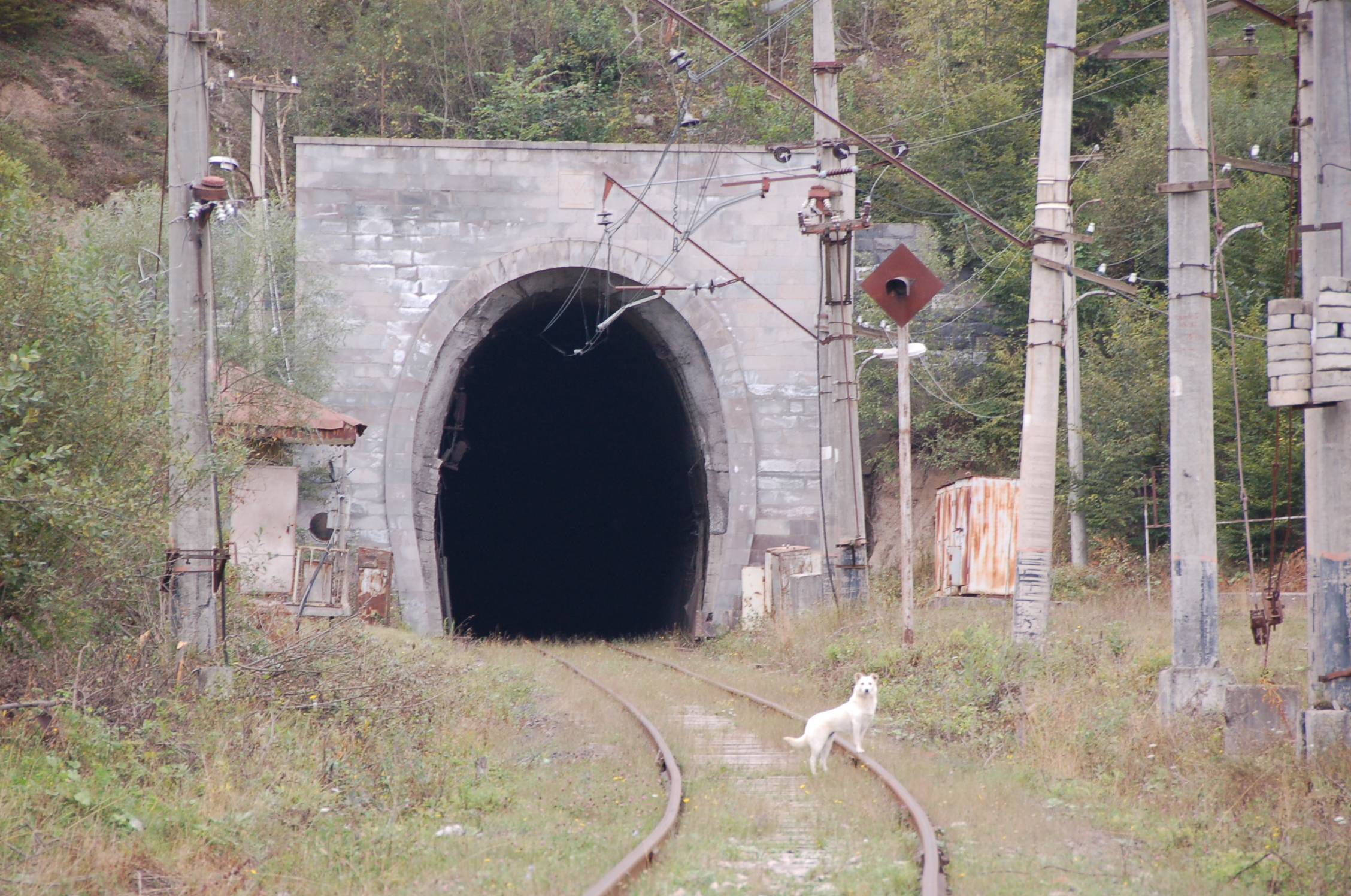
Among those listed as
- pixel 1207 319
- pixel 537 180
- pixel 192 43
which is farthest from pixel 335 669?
pixel 537 180

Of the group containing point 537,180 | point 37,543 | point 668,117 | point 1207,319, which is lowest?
point 37,543

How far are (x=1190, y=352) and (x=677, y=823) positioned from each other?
5718 mm

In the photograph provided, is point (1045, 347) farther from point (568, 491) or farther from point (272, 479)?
point (568, 491)

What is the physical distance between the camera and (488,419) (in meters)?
33.6

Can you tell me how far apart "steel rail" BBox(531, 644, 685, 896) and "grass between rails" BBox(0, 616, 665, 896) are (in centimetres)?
12

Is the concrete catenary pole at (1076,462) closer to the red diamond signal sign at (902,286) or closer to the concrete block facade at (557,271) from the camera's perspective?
the concrete block facade at (557,271)

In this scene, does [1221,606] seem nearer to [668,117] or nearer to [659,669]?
Answer: [659,669]

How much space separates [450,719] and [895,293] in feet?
19.5

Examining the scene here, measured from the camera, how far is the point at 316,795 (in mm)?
7527

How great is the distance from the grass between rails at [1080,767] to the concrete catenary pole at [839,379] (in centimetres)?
151

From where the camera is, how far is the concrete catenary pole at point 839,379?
55.7 ft

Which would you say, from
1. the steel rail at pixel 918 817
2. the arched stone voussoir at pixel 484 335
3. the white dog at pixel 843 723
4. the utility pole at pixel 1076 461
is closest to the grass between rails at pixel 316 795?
the white dog at pixel 843 723

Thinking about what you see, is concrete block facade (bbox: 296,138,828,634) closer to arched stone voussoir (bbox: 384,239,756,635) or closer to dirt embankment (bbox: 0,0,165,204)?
arched stone voussoir (bbox: 384,239,756,635)

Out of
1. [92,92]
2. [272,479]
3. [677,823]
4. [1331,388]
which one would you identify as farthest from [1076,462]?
[92,92]
